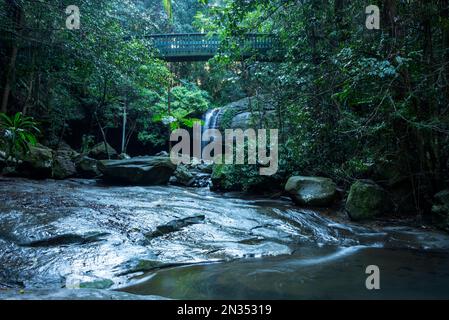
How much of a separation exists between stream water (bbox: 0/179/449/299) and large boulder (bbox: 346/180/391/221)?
0.95 ft

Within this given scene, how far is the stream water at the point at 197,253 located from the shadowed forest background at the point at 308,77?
1.39 metres

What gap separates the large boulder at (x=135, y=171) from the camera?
372 inches

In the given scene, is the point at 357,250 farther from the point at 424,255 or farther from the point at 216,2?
the point at 216,2

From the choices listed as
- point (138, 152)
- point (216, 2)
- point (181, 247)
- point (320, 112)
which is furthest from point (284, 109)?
point (216, 2)

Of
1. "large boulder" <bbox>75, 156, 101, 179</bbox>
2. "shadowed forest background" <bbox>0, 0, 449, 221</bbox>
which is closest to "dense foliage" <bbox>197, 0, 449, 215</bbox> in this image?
"shadowed forest background" <bbox>0, 0, 449, 221</bbox>

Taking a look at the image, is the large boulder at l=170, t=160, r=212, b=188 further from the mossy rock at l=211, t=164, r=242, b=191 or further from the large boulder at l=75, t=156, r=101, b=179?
the large boulder at l=75, t=156, r=101, b=179

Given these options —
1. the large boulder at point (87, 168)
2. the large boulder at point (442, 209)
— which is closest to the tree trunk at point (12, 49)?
the large boulder at point (87, 168)

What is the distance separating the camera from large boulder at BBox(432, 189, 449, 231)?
5135mm

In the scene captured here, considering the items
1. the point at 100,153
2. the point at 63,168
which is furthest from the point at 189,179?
the point at 100,153

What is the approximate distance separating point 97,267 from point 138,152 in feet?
53.0

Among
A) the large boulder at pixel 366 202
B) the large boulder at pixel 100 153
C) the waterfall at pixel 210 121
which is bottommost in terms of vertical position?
the large boulder at pixel 366 202

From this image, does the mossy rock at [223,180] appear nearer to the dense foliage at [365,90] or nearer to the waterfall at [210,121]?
the dense foliage at [365,90]

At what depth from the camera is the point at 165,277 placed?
3100 millimetres

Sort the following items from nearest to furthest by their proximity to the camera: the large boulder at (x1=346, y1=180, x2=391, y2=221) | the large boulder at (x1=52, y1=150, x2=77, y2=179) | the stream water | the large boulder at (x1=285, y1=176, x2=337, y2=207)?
1. the stream water
2. the large boulder at (x1=346, y1=180, x2=391, y2=221)
3. the large boulder at (x1=285, y1=176, x2=337, y2=207)
4. the large boulder at (x1=52, y1=150, x2=77, y2=179)
